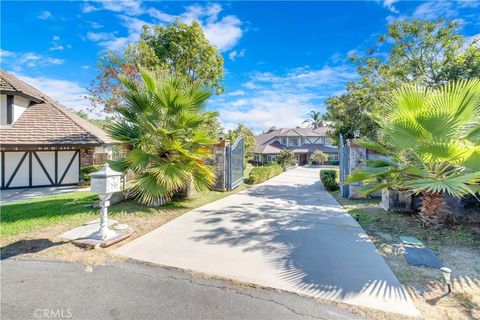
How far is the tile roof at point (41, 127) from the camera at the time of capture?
1150 centimetres

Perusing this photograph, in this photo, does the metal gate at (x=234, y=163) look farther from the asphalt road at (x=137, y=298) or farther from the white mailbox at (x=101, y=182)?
the asphalt road at (x=137, y=298)

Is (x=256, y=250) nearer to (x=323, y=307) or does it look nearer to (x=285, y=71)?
(x=323, y=307)

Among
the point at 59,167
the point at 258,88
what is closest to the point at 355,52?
the point at 258,88

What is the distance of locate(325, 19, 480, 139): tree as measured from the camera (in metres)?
10.2

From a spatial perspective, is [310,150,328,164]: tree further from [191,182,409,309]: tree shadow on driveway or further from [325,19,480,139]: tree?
[191,182,409,309]: tree shadow on driveway

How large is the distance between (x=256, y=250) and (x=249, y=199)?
4.84 m

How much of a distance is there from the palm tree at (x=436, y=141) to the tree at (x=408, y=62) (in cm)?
501

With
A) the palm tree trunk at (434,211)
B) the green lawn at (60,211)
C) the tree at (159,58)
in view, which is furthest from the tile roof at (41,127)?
the palm tree trunk at (434,211)

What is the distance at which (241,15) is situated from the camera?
10.1 m

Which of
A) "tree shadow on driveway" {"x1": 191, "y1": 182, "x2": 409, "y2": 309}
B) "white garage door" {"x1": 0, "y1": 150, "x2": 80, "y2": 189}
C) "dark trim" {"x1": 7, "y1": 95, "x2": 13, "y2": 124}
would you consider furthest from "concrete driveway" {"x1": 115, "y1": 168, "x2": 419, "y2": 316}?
"dark trim" {"x1": 7, "y1": 95, "x2": 13, "y2": 124}

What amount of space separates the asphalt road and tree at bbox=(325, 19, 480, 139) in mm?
8991

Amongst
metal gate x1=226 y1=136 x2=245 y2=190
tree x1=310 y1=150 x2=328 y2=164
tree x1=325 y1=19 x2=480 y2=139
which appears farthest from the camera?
tree x1=310 y1=150 x2=328 y2=164

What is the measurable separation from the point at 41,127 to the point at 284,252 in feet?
48.0
